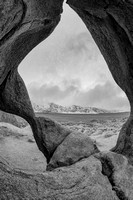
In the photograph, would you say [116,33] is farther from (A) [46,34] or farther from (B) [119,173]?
(B) [119,173]

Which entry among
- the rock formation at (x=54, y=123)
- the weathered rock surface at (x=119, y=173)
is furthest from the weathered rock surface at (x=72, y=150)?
the weathered rock surface at (x=119, y=173)

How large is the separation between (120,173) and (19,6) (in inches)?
330

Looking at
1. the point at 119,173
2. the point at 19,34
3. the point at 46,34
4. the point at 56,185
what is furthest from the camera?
the point at 46,34

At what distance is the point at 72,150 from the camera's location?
11781 mm

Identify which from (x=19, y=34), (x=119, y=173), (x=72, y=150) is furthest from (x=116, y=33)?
(x=119, y=173)

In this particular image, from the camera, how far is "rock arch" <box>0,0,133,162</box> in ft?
28.8

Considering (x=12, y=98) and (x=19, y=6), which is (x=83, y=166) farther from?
(x=12, y=98)

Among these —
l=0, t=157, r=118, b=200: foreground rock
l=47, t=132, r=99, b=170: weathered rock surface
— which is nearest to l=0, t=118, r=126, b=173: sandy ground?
l=47, t=132, r=99, b=170: weathered rock surface

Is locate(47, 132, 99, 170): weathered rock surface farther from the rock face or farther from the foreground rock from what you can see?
the foreground rock

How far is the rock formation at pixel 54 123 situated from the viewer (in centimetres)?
646

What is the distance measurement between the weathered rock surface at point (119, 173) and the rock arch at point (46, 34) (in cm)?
172

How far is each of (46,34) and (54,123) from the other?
5939 mm

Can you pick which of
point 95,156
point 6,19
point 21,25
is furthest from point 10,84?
point 95,156

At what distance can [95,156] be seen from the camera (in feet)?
32.0
